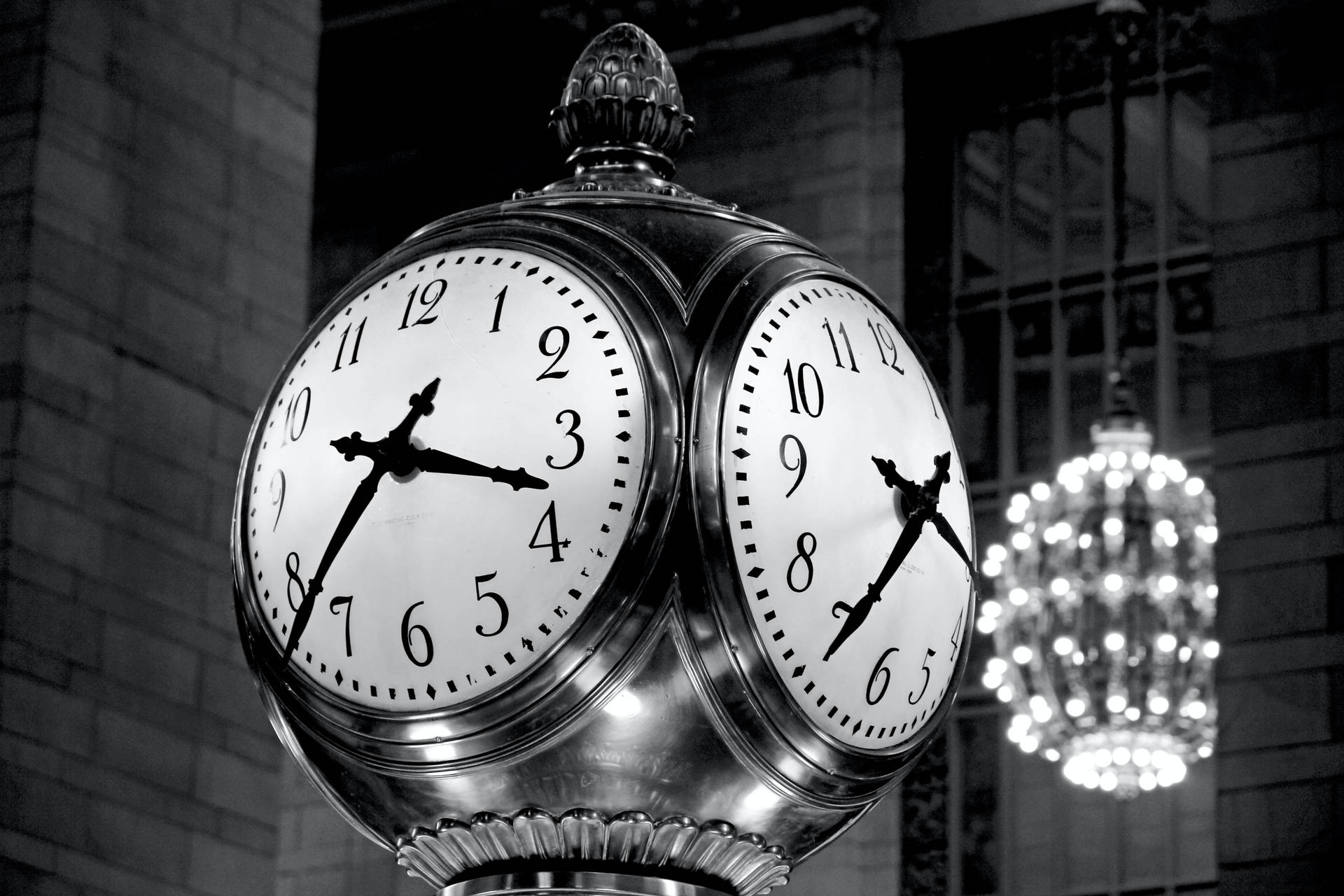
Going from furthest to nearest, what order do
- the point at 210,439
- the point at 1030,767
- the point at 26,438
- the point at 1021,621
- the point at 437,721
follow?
1. the point at 1030,767
2. the point at 1021,621
3. the point at 210,439
4. the point at 26,438
5. the point at 437,721

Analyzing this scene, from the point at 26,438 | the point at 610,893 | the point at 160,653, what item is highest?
the point at 26,438

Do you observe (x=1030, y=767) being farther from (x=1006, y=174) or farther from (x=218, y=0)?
(x=218, y=0)

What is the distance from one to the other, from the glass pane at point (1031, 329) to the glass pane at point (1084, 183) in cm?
29

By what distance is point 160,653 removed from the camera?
19.8ft

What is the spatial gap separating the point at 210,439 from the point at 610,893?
4.97m

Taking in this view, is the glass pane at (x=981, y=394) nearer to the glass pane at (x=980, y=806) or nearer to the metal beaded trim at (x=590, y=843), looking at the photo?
the glass pane at (x=980, y=806)

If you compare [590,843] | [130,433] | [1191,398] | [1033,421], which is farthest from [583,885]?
[1191,398]

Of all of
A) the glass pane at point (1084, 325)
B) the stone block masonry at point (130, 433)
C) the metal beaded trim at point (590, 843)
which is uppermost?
the glass pane at point (1084, 325)

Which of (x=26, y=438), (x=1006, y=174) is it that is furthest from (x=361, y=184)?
(x=26, y=438)

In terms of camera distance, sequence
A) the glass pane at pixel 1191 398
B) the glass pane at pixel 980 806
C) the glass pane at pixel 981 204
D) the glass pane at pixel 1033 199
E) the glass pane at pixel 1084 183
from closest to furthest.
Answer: the glass pane at pixel 980 806 → the glass pane at pixel 1191 398 → the glass pane at pixel 1084 183 → the glass pane at pixel 1033 199 → the glass pane at pixel 981 204

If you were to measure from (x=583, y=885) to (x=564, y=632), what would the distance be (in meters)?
0.16

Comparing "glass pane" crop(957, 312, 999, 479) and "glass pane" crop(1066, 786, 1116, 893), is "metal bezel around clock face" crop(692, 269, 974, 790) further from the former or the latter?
"glass pane" crop(957, 312, 999, 479)

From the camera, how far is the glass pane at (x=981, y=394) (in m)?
12.6

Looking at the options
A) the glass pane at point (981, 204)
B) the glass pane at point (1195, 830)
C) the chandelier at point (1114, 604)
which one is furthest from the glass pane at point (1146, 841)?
the glass pane at point (981, 204)
